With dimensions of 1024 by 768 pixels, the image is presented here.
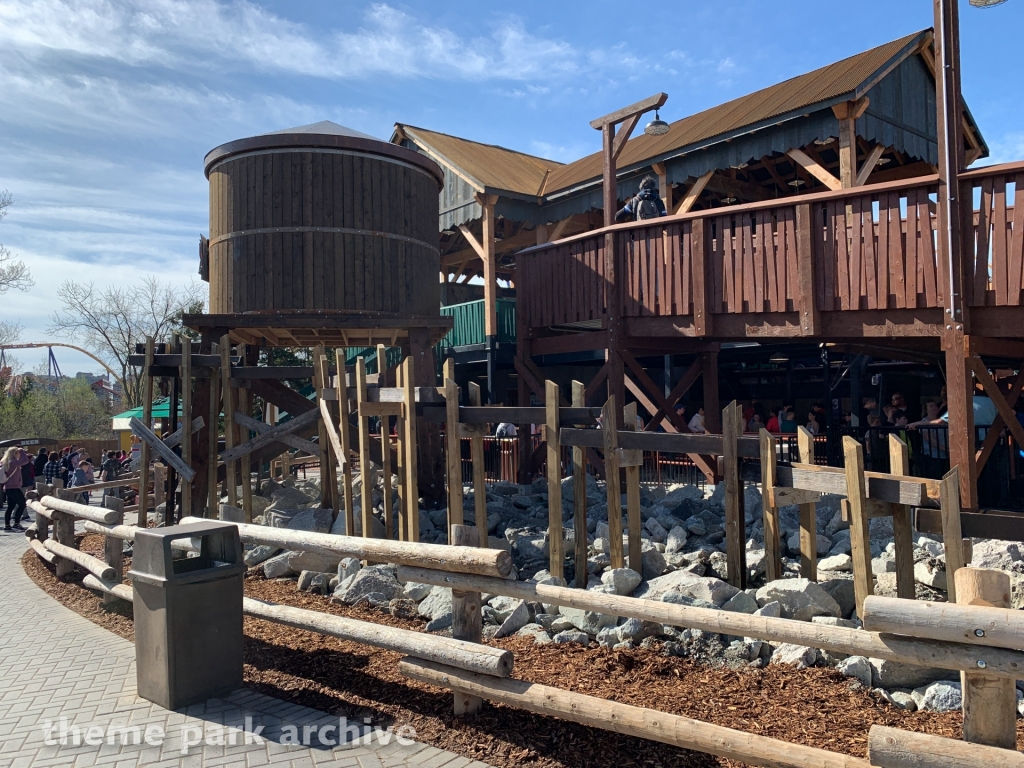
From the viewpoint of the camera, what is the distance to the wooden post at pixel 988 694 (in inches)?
113

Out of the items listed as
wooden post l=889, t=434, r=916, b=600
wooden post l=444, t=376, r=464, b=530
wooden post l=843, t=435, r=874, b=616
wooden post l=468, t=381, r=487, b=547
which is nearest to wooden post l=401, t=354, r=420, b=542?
wooden post l=444, t=376, r=464, b=530

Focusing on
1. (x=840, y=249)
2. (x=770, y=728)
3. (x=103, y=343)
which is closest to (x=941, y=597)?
(x=770, y=728)

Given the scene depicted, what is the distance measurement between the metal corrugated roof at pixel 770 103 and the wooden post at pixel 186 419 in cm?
858

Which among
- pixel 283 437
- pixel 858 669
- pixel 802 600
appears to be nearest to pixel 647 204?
pixel 283 437

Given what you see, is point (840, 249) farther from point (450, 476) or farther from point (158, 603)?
point (158, 603)

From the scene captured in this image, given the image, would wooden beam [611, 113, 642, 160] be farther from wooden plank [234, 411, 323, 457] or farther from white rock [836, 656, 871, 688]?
white rock [836, 656, 871, 688]

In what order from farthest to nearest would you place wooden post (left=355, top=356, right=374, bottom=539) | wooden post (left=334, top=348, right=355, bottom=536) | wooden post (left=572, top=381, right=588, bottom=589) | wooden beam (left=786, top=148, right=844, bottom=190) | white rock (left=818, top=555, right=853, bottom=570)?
1. wooden beam (left=786, top=148, right=844, bottom=190)
2. wooden post (left=334, top=348, right=355, bottom=536)
3. wooden post (left=355, top=356, right=374, bottom=539)
4. wooden post (left=572, top=381, right=588, bottom=589)
5. white rock (left=818, top=555, right=853, bottom=570)

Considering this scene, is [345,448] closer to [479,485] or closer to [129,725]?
[479,485]

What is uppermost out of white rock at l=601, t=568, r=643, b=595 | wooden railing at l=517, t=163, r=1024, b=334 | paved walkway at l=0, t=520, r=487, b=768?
wooden railing at l=517, t=163, r=1024, b=334

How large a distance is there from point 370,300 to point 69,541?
4950mm

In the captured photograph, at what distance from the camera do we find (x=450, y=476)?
741cm

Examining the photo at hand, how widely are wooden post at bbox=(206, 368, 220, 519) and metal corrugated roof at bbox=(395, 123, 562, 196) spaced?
733 centimetres

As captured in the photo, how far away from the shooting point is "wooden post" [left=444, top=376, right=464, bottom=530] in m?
7.31

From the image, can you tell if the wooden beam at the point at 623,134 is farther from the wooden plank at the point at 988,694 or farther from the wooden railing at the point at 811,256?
the wooden plank at the point at 988,694
